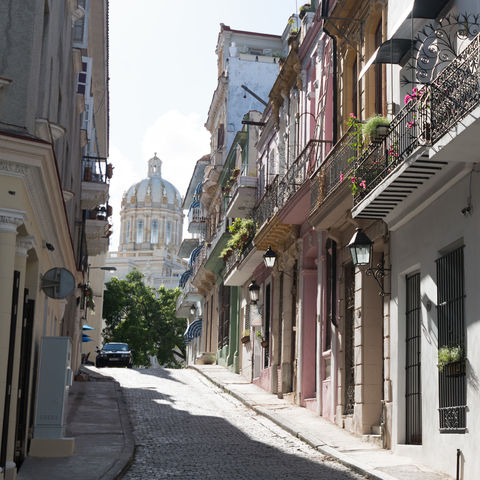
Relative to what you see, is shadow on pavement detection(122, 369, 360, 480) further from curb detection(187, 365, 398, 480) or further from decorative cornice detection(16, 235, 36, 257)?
decorative cornice detection(16, 235, 36, 257)

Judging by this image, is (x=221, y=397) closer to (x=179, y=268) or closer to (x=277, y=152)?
(x=277, y=152)

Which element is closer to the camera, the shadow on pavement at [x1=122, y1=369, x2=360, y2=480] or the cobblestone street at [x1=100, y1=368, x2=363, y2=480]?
the shadow on pavement at [x1=122, y1=369, x2=360, y2=480]

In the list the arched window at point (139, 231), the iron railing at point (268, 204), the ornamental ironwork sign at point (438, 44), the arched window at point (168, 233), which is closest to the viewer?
the ornamental ironwork sign at point (438, 44)

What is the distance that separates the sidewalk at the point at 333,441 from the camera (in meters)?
11.4

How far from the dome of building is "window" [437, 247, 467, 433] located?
109 metres

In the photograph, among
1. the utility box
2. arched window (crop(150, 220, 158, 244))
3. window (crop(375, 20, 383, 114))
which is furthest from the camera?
arched window (crop(150, 220, 158, 244))

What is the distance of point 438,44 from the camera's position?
42.4 ft

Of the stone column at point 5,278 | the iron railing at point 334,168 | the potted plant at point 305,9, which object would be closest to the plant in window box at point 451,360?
the iron railing at point 334,168

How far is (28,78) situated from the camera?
10906 mm

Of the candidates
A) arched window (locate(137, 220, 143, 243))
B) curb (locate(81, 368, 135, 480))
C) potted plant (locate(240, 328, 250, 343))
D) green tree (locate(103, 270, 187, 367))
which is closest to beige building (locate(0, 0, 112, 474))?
curb (locate(81, 368, 135, 480))

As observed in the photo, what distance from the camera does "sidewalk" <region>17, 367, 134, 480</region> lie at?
11.3m

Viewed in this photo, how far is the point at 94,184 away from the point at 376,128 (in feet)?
37.9

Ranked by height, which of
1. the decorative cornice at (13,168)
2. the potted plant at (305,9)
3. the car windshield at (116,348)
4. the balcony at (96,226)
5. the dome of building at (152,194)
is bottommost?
the car windshield at (116,348)

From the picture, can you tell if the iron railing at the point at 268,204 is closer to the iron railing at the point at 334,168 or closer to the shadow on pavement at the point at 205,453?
the iron railing at the point at 334,168
